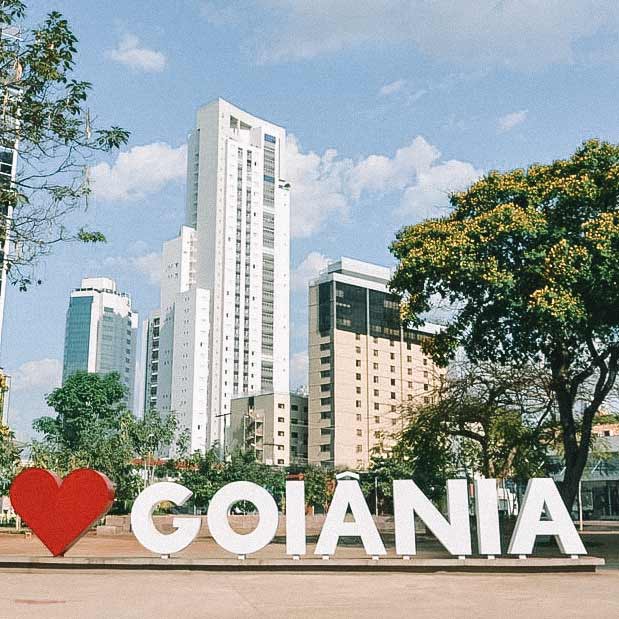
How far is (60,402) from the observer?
3155 inches

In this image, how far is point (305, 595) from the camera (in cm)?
1381

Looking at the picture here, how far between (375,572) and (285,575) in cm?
190

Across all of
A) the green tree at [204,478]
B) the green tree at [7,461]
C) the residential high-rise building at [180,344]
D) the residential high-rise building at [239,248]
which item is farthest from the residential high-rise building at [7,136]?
the residential high-rise building at [239,248]

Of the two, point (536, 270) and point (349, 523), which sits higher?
point (536, 270)

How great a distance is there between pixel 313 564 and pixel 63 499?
5252 mm

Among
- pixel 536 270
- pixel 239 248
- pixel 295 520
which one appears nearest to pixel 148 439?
→ pixel 536 270

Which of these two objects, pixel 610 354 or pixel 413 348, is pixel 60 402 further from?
pixel 610 354

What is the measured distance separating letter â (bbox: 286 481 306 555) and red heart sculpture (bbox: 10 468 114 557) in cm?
364

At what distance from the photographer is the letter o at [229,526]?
1698 centimetres

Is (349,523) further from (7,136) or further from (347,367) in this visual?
(347,367)

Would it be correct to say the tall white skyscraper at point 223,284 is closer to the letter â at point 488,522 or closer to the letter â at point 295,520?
the letter â at point 295,520

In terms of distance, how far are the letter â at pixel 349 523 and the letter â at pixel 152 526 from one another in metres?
2.67

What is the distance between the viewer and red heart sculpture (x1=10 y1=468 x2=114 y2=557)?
17047 mm

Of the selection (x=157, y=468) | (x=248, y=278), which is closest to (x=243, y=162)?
(x=248, y=278)
